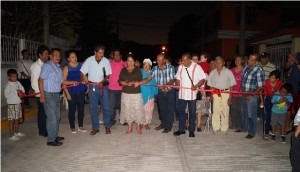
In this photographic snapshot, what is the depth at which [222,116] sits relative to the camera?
25.0 feet

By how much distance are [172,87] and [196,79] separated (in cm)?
65

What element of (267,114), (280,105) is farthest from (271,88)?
(267,114)

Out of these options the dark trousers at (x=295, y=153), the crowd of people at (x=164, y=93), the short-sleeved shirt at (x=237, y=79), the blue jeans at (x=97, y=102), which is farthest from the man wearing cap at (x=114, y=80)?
the dark trousers at (x=295, y=153)

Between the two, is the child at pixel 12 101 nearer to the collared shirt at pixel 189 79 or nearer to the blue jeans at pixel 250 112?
the collared shirt at pixel 189 79

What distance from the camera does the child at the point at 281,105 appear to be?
6863mm

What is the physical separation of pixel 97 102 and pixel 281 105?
13.8 ft

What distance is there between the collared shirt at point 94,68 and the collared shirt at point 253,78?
10.8 ft

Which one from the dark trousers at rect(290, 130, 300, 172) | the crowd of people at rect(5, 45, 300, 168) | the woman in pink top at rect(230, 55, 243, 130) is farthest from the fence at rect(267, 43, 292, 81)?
the dark trousers at rect(290, 130, 300, 172)

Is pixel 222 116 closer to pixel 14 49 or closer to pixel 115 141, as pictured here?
pixel 115 141

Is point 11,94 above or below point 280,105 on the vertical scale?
above

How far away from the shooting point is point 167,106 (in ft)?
25.6

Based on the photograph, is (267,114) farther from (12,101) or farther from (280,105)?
(12,101)

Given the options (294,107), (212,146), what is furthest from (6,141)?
(294,107)

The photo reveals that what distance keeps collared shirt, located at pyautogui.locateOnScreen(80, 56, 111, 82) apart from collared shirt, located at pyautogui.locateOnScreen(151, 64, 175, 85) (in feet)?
4.17
